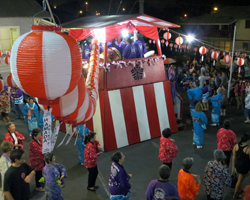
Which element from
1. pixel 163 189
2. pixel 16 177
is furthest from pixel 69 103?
pixel 163 189

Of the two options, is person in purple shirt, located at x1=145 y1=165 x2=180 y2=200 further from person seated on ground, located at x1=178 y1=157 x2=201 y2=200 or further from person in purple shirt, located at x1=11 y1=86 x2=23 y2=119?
person in purple shirt, located at x1=11 y1=86 x2=23 y2=119

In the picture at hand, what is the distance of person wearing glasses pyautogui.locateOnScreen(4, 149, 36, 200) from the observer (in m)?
4.00

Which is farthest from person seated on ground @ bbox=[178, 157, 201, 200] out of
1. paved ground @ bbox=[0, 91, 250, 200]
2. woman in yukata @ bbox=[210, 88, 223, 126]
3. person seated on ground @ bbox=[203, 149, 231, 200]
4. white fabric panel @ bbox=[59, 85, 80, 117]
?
woman in yukata @ bbox=[210, 88, 223, 126]

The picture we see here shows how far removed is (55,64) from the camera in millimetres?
3363

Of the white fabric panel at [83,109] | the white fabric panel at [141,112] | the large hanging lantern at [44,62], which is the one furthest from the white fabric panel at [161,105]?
the large hanging lantern at [44,62]

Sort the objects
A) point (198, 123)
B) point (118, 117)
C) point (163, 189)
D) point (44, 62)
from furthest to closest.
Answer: point (118, 117)
point (198, 123)
point (163, 189)
point (44, 62)

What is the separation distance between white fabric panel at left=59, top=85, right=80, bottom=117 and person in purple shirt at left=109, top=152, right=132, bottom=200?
111cm

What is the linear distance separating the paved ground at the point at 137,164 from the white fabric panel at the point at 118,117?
32 centimetres

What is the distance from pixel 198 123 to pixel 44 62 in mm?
5816

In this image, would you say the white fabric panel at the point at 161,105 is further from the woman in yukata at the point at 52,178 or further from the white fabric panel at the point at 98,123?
the woman in yukata at the point at 52,178

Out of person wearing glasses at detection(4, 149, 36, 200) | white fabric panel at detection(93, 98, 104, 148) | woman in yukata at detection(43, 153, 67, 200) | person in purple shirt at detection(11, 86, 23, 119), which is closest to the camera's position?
person wearing glasses at detection(4, 149, 36, 200)

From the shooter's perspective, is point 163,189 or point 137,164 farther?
point 137,164

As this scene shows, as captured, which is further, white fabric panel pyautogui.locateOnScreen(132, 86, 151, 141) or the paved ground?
white fabric panel pyautogui.locateOnScreen(132, 86, 151, 141)

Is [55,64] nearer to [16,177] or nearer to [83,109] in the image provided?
[83,109]
